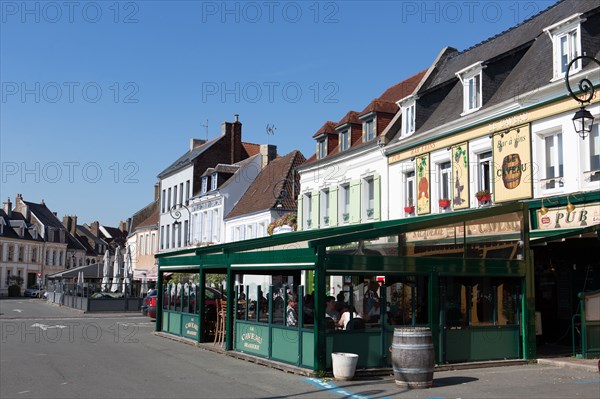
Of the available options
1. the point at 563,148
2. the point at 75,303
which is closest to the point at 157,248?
the point at 75,303

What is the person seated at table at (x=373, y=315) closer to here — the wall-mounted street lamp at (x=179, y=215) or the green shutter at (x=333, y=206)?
the green shutter at (x=333, y=206)

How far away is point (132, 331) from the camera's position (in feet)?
76.9

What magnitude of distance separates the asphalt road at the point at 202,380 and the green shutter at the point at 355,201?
1124 cm

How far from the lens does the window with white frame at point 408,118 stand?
81.3 ft

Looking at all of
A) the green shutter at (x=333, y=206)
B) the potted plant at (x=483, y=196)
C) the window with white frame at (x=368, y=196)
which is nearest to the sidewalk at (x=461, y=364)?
the potted plant at (x=483, y=196)

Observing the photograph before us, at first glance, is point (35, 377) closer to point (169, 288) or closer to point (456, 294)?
point (456, 294)

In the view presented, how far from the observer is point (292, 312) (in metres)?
14.0

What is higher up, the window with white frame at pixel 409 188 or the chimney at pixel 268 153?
the chimney at pixel 268 153

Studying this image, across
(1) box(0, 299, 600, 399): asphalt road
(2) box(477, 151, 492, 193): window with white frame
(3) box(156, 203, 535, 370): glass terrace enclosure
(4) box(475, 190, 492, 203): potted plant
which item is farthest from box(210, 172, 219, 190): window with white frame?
(3) box(156, 203, 535, 370): glass terrace enclosure

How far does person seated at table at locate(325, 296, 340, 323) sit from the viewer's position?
44.2 feet

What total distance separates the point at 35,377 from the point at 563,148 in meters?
13.2

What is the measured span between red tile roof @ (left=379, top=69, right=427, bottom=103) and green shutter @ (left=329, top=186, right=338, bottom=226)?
4.62 metres

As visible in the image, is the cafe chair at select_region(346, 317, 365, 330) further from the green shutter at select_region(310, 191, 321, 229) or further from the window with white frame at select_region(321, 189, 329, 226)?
the green shutter at select_region(310, 191, 321, 229)

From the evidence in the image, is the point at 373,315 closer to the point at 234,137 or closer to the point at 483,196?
the point at 483,196
